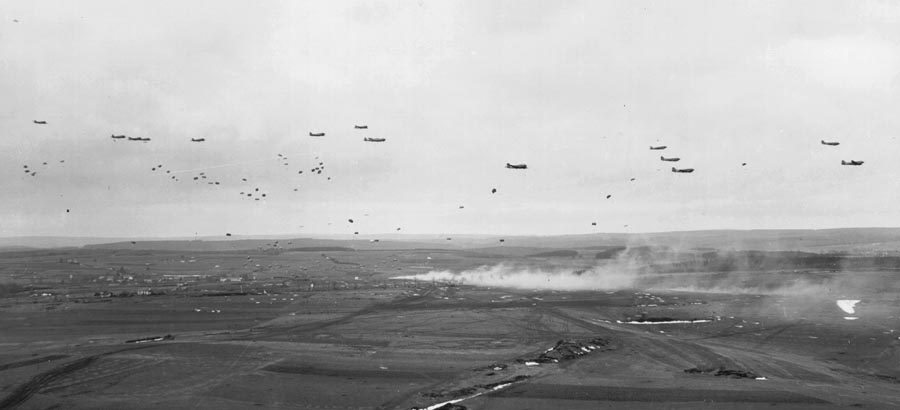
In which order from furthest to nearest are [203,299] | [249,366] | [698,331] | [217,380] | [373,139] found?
1. [203,299]
2. [373,139]
3. [698,331]
4. [249,366]
5. [217,380]

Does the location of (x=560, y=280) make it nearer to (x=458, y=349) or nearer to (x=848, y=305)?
(x=848, y=305)

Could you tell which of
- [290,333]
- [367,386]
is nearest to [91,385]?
[367,386]

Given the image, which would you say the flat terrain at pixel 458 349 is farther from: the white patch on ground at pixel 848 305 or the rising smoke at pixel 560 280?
the rising smoke at pixel 560 280

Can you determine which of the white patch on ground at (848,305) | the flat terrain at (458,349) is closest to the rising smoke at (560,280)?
the flat terrain at (458,349)

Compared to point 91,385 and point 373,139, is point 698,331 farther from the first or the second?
point 91,385

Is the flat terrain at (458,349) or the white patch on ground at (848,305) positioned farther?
the white patch on ground at (848,305)

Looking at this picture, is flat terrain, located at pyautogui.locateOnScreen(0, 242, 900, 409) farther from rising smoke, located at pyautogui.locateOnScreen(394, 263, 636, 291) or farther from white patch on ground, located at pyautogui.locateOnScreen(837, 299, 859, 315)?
rising smoke, located at pyautogui.locateOnScreen(394, 263, 636, 291)
